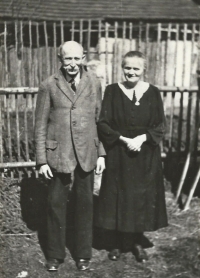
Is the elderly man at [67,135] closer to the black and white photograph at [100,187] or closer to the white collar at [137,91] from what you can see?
the black and white photograph at [100,187]

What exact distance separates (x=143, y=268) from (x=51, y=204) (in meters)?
1.17

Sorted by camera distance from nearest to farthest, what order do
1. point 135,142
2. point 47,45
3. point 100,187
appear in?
1. point 135,142
2. point 100,187
3. point 47,45

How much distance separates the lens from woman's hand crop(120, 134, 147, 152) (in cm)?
370

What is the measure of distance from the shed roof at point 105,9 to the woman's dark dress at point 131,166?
360 inches

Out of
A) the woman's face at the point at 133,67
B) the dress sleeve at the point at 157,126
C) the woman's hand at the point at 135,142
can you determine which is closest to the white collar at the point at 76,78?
the woman's face at the point at 133,67

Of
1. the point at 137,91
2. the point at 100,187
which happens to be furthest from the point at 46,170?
the point at 137,91

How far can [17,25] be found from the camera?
11.2m

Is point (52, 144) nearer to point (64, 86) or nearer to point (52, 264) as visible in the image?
point (64, 86)

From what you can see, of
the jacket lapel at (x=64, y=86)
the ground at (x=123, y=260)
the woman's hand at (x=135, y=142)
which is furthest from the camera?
the ground at (x=123, y=260)

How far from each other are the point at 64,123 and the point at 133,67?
2.75ft

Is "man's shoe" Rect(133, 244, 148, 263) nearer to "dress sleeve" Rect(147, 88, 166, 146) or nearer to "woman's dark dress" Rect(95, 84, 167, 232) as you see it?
"woman's dark dress" Rect(95, 84, 167, 232)

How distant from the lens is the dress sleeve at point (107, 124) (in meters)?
3.72

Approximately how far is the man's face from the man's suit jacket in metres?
0.14

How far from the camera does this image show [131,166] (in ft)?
12.6
